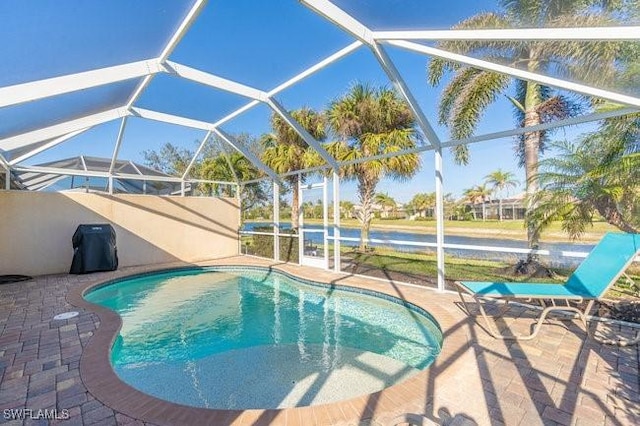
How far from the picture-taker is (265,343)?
18.1 ft

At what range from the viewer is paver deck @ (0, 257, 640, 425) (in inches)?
109

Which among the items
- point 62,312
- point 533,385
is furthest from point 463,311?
point 62,312

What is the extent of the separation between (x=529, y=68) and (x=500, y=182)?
3.28 metres

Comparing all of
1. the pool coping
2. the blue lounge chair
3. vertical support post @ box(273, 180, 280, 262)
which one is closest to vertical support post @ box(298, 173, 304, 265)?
vertical support post @ box(273, 180, 280, 262)

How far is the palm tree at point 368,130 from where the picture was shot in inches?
527

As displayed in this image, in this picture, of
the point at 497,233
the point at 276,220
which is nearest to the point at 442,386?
the point at 497,233

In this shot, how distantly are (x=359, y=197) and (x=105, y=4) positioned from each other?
1222 cm

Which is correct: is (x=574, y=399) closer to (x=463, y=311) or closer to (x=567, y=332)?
(x=567, y=332)

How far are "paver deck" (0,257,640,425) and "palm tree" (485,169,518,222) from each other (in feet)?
16.0

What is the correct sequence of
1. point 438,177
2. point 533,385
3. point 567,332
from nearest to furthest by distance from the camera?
point 533,385, point 567,332, point 438,177

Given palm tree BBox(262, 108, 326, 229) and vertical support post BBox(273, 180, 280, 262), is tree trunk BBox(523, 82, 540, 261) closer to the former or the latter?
palm tree BBox(262, 108, 326, 229)

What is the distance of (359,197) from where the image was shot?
15.1 metres

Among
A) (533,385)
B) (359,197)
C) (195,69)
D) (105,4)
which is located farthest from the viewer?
(359,197)

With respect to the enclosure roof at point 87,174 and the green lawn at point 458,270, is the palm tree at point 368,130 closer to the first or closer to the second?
the green lawn at point 458,270
